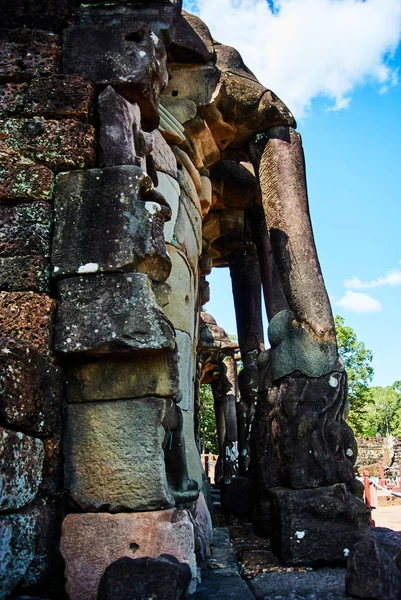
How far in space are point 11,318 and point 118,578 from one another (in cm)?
114

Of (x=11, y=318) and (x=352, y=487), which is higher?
(x=11, y=318)

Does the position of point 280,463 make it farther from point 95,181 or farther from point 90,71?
point 90,71

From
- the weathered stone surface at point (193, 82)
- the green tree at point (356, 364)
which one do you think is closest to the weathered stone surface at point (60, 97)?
the weathered stone surface at point (193, 82)

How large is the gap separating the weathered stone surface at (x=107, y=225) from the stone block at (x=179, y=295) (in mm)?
835

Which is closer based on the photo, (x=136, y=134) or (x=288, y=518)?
Result: (x=136, y=134)

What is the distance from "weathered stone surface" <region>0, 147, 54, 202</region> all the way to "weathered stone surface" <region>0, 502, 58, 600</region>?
4.59 feet

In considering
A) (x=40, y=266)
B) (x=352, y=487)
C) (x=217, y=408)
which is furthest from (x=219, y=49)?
(x=217, y=408)

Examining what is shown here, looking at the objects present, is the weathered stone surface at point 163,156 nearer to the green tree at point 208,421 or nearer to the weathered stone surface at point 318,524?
the weathered stone surface at point 318,524

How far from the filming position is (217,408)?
12172 millimetres

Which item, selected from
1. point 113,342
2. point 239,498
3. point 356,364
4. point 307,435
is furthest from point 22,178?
point 356,364

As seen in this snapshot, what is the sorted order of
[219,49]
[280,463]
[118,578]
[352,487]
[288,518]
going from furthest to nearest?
1. [219,49]
2. [280,463]
3. [352,487]
4. [288,518]
5. [118,578]

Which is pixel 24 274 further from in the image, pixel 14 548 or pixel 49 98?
pixel 14 548

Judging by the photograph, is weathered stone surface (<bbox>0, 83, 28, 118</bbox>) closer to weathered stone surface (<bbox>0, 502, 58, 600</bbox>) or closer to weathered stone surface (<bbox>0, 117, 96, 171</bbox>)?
weathered stone surface (<bbox>0, 117, 96, 171</bbox>)

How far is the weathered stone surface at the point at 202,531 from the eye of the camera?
290cm
